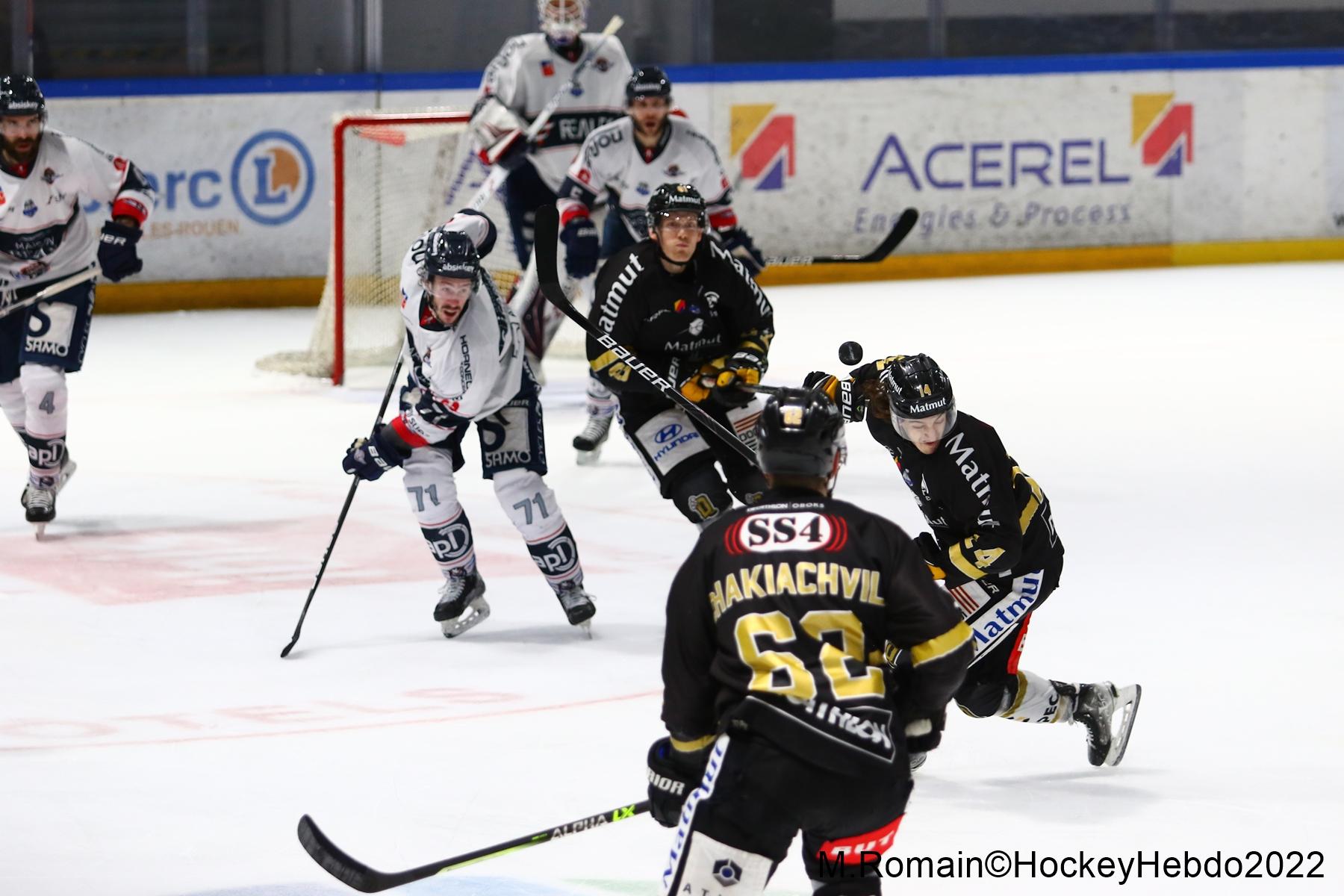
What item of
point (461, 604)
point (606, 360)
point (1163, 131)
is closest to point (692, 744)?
point (461, 604)

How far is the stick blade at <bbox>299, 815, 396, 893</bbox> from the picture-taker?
3131 mm

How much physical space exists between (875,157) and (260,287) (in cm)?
343

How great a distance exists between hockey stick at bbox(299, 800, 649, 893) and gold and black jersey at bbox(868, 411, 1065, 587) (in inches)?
40.2

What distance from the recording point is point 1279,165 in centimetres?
1202

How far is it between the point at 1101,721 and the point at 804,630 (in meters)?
1.52

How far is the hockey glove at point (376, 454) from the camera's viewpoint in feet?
16.1

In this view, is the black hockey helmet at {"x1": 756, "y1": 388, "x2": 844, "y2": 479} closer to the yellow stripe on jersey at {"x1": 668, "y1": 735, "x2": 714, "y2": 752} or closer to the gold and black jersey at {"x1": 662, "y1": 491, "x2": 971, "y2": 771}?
the gold and black jersey at {"x1": 662, "y1": 491, "x2": 971, "y2": 771}

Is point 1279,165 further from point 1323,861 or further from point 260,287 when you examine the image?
point 1323,861

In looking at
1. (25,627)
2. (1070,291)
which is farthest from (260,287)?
(25,627)

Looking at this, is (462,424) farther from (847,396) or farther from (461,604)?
(847,396)

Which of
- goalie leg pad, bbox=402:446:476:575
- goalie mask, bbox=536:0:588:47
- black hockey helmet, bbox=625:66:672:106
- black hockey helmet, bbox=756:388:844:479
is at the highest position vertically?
goalie mask, bbox=536:0:588:47

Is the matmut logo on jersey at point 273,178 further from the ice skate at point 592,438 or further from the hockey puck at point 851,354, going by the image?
the hockey puck at point 851,354

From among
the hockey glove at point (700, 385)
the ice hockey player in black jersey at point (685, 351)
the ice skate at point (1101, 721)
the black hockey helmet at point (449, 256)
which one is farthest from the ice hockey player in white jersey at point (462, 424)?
the ice skate at point (1101, 721)

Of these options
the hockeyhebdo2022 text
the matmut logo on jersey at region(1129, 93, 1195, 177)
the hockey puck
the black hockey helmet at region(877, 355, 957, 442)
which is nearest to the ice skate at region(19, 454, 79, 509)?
the hockey puck
